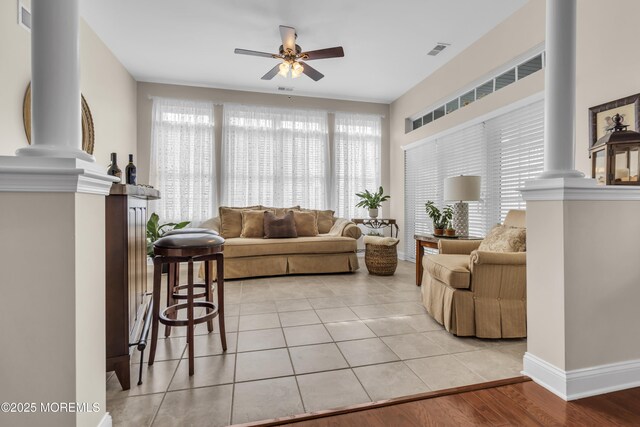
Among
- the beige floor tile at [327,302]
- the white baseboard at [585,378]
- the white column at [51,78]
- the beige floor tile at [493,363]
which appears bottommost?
the beige floor tile at [493,363]

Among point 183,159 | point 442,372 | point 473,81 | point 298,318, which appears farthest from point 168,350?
point 473,81

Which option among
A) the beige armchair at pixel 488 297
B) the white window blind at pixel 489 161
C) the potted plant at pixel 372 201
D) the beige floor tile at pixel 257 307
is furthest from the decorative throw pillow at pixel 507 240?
the potted plant at pixel 372 201

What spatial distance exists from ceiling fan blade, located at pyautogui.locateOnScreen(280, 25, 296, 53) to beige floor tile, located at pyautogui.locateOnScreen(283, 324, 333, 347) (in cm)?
290

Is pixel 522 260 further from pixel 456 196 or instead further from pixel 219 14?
pixel 219 14

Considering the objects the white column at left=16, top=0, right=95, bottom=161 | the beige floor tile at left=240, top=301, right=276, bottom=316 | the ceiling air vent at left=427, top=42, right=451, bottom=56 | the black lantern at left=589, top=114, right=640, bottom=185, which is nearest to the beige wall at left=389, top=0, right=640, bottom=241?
the ceiling air vent at left=427, top=42, right=451, bottom=56

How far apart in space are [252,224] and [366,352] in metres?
3.08

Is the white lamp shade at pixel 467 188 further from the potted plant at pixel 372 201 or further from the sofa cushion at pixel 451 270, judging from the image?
the potted plant at pixel 372 201

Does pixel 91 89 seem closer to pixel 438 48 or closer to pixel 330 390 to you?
pixel 330 390

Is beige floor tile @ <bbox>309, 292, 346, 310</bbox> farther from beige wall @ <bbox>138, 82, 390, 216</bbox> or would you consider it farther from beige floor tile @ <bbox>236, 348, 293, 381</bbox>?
beige wall @ <bbox>138, 82, 390, 216</bbox>

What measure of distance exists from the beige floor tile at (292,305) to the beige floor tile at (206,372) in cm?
100

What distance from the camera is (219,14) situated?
134 inches

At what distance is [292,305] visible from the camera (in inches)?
123

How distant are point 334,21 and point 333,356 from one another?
3.41 m

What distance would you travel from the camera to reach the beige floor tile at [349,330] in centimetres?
234
